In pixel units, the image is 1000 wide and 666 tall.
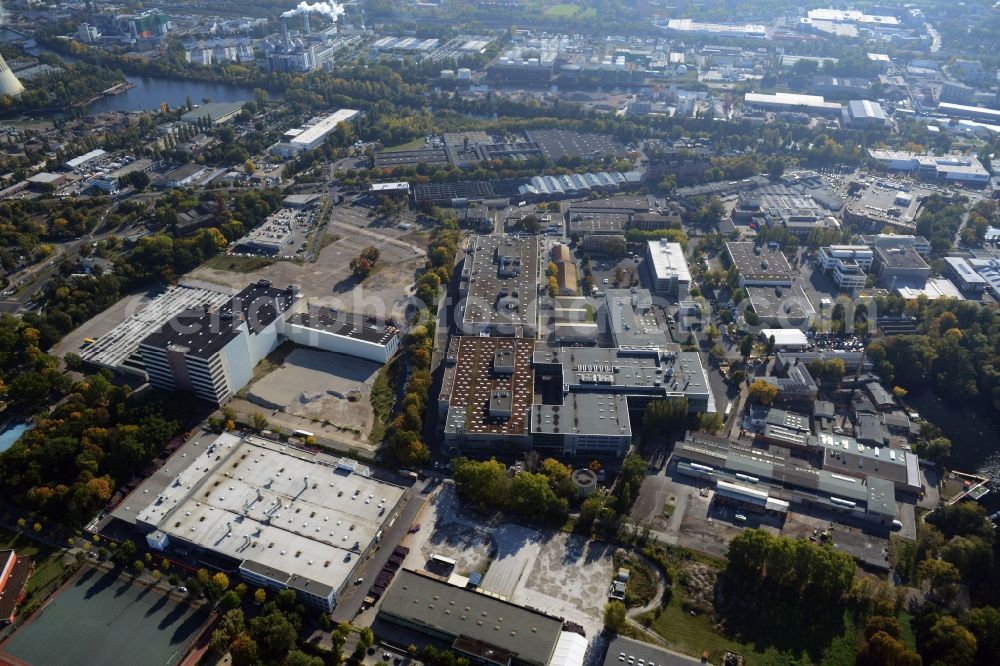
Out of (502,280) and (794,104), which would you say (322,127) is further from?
(794,104)

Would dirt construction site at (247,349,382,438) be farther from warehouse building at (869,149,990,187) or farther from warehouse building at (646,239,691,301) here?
warehouse building at (869,149,990,187)

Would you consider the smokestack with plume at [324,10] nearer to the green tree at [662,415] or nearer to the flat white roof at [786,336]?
the flat white roof at [786,336]

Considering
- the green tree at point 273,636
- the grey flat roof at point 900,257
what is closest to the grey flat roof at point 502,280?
the green tree at point 273,636

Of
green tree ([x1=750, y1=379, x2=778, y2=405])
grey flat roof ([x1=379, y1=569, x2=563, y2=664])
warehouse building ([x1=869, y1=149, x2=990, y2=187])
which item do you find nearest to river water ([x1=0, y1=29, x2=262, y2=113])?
green tree ([x1=750, y1=379, x2=778, y2=405])

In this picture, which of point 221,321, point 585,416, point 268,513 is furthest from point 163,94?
point 585,416

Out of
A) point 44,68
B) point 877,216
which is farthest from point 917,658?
point 44,68

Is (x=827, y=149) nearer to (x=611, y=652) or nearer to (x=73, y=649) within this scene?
(x=611, y=652)
